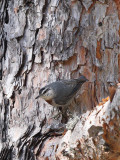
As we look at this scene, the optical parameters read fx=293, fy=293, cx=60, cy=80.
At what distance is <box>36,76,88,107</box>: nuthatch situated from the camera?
2877 mm

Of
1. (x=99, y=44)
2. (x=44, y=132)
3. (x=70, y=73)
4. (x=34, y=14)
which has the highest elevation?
(x=34, y=14)

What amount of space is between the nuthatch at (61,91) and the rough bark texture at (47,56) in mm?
64

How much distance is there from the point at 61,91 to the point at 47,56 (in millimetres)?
448

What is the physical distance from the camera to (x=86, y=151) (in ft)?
6.93

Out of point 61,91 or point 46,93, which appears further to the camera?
point 61,91

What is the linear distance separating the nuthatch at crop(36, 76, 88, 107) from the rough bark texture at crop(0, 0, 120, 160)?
0.06 metres

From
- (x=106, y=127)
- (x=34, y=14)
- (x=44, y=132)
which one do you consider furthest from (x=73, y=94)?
(x=106, y=127)

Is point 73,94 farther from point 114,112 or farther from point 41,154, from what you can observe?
point 114,112

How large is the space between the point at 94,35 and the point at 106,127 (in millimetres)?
1314

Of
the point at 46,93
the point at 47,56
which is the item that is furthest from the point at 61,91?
the point at 47,56

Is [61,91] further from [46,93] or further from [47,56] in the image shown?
[47,56]

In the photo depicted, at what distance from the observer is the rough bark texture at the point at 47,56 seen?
2.87 meters

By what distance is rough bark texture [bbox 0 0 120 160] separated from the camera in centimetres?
287

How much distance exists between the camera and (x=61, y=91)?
3.16 metres
